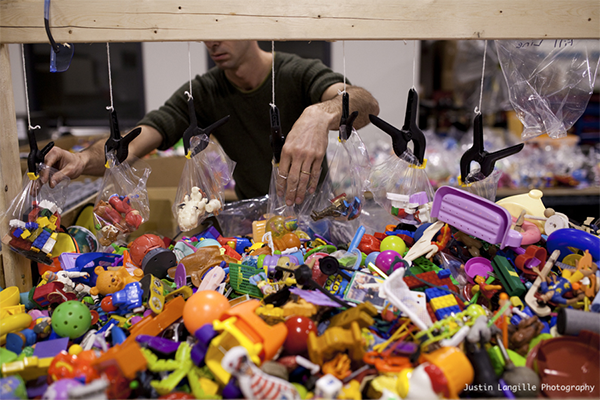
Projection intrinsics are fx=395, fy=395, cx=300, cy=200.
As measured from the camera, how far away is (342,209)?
3.74 feet

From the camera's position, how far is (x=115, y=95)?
12.6ft

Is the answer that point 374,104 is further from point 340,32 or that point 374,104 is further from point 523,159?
point 523,159

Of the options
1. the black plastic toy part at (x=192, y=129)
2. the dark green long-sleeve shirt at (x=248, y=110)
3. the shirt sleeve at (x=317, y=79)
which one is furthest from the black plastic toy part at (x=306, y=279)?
the dark green long-sleeve shirt at (x=248, y=110)

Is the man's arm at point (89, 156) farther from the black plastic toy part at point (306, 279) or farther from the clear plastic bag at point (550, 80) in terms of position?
the clear plastic bag at point (550, 80)

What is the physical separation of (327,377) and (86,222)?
45.5 inches

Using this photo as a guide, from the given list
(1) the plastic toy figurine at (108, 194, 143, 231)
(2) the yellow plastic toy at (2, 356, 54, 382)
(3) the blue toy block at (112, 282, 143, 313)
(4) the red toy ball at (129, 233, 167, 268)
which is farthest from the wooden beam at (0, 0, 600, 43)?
(2) the yellow plastic toy at (2, 356, 54, 382)

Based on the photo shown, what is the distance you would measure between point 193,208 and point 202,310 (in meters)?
0.45

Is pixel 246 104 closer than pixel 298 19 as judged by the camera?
No

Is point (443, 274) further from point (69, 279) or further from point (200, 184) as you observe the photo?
point (69, 279)

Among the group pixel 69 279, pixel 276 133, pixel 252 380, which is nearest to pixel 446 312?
pixel 252 380

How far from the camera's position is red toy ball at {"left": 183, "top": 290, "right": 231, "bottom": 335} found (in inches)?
29.5

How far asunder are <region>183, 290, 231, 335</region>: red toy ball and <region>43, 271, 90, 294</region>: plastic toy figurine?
1.12ft

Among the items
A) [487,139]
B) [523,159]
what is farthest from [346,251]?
[487,139]

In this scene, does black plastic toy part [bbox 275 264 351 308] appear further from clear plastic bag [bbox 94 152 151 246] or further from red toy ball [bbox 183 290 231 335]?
clear plastic bag [bbox 94 152 151 246]
